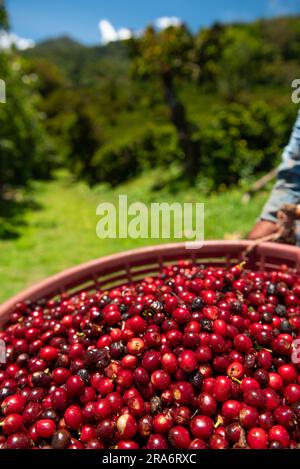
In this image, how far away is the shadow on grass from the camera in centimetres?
992

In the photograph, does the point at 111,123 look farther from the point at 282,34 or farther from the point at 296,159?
the point at 282,34

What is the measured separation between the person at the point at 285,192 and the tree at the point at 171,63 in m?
9.11

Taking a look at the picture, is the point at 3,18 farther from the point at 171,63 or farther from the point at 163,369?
the point at 163,369

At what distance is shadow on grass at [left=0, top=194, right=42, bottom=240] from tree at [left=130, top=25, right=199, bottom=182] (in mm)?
5253

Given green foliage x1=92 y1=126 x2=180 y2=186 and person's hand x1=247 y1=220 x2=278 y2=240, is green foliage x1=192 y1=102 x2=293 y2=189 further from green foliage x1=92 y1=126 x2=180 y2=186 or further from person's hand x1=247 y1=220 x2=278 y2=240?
person's hand x1=247 y1=220 x2=278 y2=240

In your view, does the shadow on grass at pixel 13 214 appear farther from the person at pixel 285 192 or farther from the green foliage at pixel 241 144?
the person at pixel 285 192

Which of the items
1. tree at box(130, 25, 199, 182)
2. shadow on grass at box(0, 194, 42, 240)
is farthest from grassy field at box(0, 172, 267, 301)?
tree at box(130, 25, 199, 182)

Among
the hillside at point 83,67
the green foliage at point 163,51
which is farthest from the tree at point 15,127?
the hillside at point 83,67

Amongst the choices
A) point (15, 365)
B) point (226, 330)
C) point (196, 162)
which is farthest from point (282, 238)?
point (196, 162)

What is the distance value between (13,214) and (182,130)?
5.93m

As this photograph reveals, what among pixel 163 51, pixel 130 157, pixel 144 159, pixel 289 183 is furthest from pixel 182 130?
pixel 289 183

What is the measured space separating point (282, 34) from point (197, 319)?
105 metres

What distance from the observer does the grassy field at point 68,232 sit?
23.4ft

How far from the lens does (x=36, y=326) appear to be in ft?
7.36
